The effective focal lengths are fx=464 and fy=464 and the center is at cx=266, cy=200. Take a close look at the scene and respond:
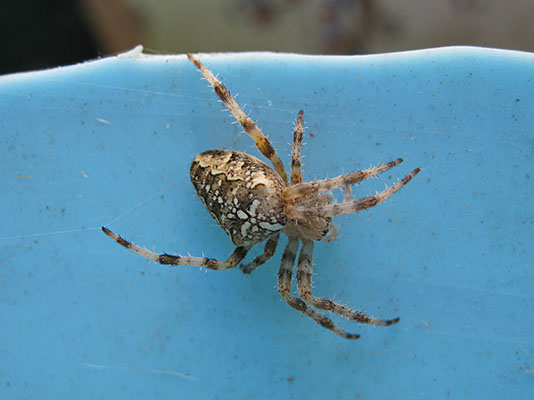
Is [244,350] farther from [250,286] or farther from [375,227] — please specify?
[375,227]

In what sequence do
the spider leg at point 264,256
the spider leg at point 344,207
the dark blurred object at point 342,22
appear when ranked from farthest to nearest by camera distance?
1. the dark blurred object at point 342,22
2. the spider leg at point 264,256
3. the spider leg at point 344,207

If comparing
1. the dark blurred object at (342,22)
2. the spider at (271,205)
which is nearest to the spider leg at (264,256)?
the spider at (271,205)

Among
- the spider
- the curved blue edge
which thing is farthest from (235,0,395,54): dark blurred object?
the spider

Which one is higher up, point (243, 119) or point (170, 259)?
point (243, 119)

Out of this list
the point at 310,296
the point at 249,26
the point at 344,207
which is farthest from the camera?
the point at 249,26

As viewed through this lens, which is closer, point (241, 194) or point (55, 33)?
point (241, 194)

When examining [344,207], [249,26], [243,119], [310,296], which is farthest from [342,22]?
[310,296]

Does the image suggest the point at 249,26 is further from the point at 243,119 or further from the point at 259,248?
the point at 259,248

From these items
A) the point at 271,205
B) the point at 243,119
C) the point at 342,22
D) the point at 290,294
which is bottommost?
the point at 290,294

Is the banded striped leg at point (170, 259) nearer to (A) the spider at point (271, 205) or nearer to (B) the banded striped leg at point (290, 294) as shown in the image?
(A) the spider at point (271, 205)
